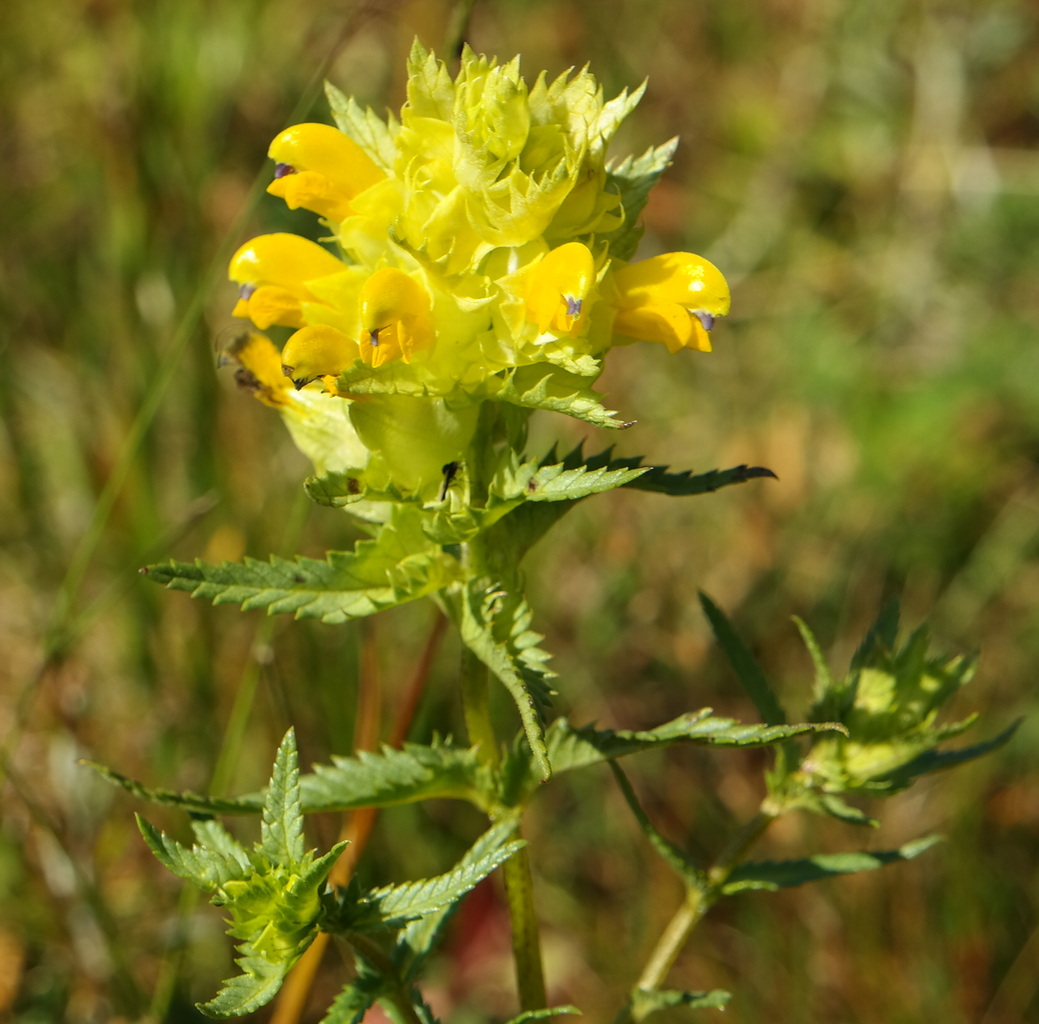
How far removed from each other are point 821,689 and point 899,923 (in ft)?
4.89

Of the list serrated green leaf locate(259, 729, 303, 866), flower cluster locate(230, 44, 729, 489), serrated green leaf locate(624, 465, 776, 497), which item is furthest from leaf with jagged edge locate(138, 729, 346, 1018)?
serrated green leaf locate(624, 465, 776, 497)

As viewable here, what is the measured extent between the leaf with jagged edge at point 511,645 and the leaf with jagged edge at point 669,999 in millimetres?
415

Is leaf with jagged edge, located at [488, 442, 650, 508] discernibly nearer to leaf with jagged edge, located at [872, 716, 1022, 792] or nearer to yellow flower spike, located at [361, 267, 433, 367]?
yellow flower spike, located at [361, 267, 433, 367]

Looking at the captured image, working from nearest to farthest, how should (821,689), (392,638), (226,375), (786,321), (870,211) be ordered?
(821,689)
(392,638)
(226,375)
(786,321)
(870,211)

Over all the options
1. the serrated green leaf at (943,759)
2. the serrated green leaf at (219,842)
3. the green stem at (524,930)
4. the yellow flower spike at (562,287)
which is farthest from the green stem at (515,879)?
the serrated green leaf at (943,759)

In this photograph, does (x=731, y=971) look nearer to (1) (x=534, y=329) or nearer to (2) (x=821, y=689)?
(2) (x=821, y=689)

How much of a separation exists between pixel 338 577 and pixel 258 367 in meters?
0.44

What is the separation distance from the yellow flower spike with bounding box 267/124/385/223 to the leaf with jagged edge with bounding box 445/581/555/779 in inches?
23.0

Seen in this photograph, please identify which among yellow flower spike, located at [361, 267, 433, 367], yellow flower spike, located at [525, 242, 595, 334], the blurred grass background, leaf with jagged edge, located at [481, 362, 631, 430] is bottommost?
the blurred grass background

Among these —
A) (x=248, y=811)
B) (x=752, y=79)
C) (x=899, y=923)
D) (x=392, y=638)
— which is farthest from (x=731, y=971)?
(x=752, y=79)

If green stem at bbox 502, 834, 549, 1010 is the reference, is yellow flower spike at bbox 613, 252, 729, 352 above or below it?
above

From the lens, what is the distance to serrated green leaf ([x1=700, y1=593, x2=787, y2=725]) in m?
1.60

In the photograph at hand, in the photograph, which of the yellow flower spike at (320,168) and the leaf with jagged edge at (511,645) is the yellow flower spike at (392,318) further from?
the leaf with jagged edge at (511,645)

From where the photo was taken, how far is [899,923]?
2771 millimetres
